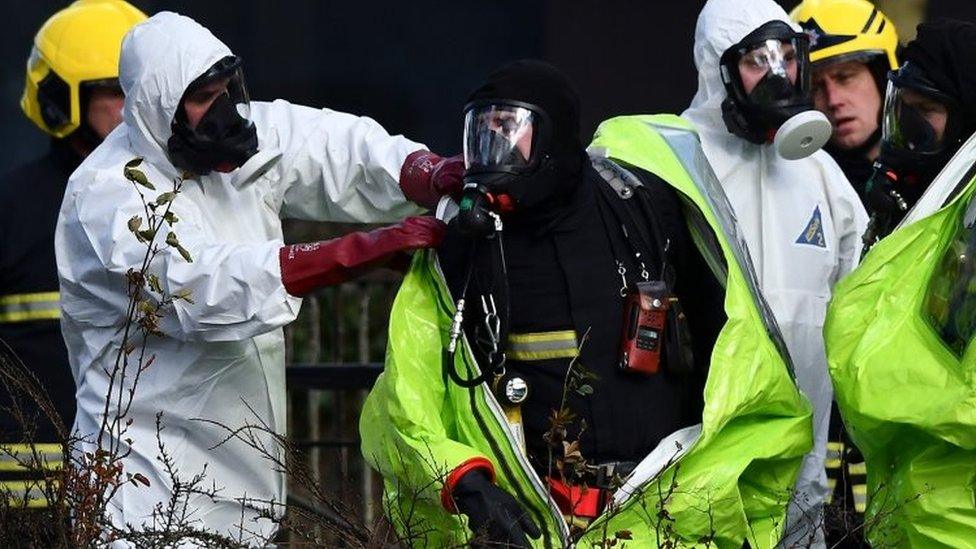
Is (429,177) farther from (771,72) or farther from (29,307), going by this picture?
(29,307)

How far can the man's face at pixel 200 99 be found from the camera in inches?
212

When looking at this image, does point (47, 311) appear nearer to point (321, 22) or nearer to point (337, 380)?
point (337, 380)

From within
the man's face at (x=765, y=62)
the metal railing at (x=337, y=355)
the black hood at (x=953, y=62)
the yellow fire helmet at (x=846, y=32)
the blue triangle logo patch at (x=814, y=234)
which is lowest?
the metal railing at (x=337, y=355)

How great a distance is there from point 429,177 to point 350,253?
44cm

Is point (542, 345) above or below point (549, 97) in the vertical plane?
below

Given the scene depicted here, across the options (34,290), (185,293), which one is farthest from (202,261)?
(34,290)

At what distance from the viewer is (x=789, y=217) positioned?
19.2ft

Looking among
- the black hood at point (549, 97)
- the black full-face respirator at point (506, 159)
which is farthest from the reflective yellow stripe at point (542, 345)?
the black hood at point (549, 97)

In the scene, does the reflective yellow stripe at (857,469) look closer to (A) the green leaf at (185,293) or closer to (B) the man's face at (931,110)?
(B) the man's face at (931,110)

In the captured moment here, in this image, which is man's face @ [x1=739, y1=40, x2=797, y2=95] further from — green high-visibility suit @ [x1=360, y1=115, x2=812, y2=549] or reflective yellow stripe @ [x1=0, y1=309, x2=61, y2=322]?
reflective yellow stripe @ [x1=0, y1=309, x2=61, y2=322]

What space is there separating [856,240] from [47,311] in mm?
2434

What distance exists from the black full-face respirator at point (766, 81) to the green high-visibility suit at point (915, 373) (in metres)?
1.28

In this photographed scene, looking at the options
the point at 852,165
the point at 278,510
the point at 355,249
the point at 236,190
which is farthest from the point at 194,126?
the point at 852,165

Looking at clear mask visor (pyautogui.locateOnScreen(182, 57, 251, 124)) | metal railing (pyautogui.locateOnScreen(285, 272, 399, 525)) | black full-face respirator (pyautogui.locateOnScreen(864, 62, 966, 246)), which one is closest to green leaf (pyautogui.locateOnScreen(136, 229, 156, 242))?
clear mask visor (pyautogui.locateOnScreen(182, 57, 251, 124))
